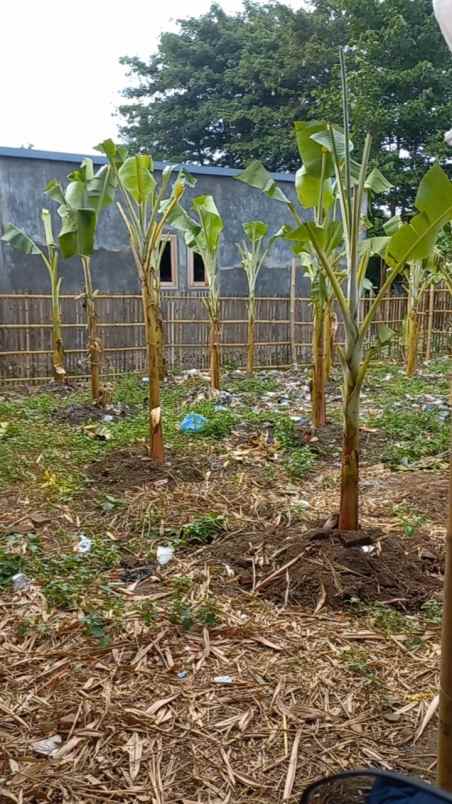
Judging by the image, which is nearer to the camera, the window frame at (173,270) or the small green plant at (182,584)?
the small green plant at (182,584)

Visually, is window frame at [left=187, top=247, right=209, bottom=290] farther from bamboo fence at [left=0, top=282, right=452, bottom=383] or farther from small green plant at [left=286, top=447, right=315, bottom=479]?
small green plant at [left=286, top=447, right=315, bottom=479]

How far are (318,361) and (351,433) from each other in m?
3.04

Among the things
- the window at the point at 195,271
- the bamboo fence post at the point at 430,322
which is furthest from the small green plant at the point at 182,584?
the bamboo fence post at the point at 430,322

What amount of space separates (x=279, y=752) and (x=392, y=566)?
1481 mm

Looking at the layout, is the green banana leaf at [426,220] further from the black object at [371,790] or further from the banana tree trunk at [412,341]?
the banana tree trunk at [412,341]

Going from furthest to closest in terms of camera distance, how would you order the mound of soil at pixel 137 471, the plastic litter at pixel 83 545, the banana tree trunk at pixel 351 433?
the mound of soil at pixel 137 471
the plastic litter at pixel 83 545
the banana tree trunk at pixel 351 433

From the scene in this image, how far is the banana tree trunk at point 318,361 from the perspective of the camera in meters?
6.45

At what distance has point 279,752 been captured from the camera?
216 centimetres

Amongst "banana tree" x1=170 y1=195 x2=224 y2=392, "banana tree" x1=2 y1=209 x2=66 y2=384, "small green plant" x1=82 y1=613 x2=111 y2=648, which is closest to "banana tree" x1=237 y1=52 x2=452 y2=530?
"small green plant" x1=82 y1=613 x2=111 y2=648

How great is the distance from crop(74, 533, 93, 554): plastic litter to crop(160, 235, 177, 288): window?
398 inches

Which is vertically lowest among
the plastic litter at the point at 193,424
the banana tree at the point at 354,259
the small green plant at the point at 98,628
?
the small green plant at the point at 98,628

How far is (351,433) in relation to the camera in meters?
3.51

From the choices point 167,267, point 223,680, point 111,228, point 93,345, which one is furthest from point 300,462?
point 167,267

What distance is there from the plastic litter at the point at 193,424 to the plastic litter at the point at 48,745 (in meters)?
4.80
